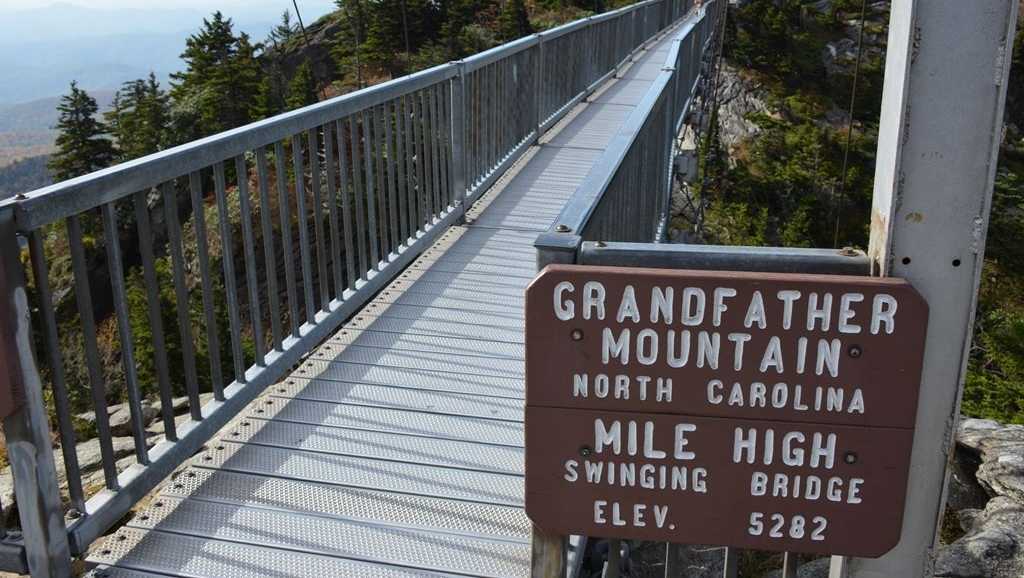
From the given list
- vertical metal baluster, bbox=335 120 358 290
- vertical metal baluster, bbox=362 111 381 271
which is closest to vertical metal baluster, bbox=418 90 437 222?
vertical metal baluster, bbox=362 111 381 271

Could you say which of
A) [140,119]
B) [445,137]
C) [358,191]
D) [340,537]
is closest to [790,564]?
[340,537]

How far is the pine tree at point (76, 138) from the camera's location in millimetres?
38344

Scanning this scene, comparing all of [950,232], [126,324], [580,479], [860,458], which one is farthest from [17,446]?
[950,232]

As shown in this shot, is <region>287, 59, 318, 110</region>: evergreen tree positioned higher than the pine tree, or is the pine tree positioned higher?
<region>287, 59, 318, 110</region>: evergreen tree

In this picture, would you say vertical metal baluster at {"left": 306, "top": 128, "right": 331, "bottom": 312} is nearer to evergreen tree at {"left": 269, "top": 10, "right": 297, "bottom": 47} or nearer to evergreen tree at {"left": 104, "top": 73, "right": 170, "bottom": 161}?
evergreen tree at {"left": 104, "top": 73, "right": 170, "bottom": 161}

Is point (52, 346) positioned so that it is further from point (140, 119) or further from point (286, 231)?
point (140, 119)

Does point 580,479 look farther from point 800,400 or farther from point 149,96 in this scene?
point 149,96

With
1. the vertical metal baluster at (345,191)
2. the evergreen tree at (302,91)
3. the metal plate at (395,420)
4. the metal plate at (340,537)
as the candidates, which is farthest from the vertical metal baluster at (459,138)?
the evergreen tree at (302,91)

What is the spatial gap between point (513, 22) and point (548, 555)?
38.3 meters

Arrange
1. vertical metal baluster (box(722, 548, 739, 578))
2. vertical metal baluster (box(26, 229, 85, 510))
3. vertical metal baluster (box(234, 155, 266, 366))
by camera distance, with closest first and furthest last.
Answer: vertical metal baluster (box(722, 548, 739, 578)), vertical metal baluster (box(26, 229, 85, 510)), vertical metal baluster (box(234, 155, 266, 366))

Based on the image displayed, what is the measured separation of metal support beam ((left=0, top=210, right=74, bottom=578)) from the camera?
262 centimetres

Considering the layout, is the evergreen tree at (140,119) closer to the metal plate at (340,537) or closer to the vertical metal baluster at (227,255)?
the vertical metal baluster at (227,255)

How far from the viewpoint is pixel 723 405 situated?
2113 millimetres

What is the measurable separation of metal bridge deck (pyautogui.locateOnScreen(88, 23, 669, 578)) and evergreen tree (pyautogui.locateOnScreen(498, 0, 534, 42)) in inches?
1344
